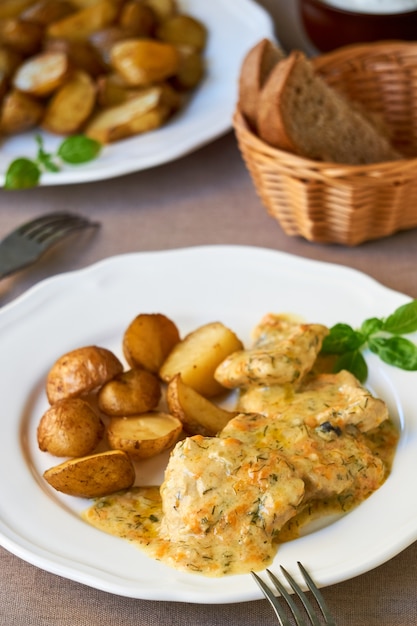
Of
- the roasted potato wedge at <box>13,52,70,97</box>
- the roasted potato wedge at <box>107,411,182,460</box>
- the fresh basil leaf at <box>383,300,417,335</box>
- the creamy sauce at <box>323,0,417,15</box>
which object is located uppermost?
the roasted potato wedge at <box>13,52,70,97</box>

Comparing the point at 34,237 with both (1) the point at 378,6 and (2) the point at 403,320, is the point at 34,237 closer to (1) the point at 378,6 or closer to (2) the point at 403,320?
(2) the point at 403,320

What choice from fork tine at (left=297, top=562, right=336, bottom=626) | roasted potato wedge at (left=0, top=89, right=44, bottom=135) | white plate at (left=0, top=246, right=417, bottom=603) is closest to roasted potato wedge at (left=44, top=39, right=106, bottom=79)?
roasted potato wedge at (left=0, top=89, right=44, bottom=135)

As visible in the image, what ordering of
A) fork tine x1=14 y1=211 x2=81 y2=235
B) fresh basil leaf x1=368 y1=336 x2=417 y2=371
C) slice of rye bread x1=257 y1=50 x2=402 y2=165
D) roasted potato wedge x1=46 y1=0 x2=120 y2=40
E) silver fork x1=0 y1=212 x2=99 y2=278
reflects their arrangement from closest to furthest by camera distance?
fresh basil leaf x1=368 y1=336 x2=417 y2=371 < slice of rye bread x1=257 y1=50 x2=402 y2=165 < silver fork x1=0 y1=212 x2=99 y2=278 < fork tine x1=14 y1=211 x2=81 y2=235 < roasted potato wedge x1=46 y1=0 x2=120 y2=40

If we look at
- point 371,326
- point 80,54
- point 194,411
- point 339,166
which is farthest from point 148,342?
point 80,54

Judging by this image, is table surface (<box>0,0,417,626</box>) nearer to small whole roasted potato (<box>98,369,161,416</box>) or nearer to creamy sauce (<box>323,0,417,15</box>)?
small whole roasted potato (<box>98,369,161,416</box>)

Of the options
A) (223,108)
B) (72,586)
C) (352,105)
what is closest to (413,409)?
(72,586)

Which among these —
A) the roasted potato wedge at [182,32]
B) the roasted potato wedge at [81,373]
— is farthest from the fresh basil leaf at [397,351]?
the roasted potato wedge at [182,32]

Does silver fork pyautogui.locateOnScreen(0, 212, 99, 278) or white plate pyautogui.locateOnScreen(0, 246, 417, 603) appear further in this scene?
silver fork pyautogui.locateOnScreen(0, 212, 99, 278)
